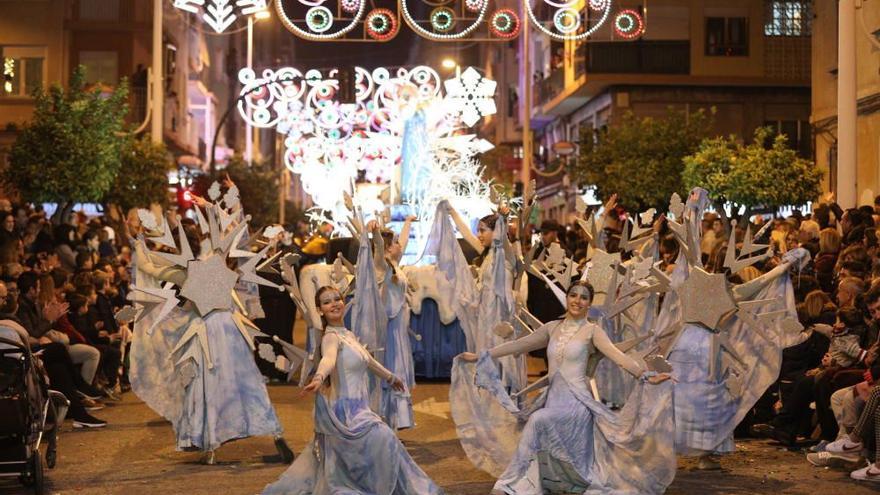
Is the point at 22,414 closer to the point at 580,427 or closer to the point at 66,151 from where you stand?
the point at 580,427

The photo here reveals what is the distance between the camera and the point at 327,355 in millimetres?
10141

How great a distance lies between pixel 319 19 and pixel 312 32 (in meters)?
0.30

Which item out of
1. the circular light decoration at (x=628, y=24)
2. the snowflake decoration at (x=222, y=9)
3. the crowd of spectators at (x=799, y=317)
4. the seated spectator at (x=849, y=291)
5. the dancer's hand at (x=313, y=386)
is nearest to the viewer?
the dancer's hand at (x=313, y=386)

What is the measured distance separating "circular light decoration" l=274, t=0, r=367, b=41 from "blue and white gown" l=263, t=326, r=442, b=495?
47.1 ft

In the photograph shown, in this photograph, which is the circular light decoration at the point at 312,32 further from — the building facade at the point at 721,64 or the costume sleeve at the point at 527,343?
the building facade at the point at 721,64

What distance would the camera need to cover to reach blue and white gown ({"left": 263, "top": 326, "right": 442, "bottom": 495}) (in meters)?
10.1

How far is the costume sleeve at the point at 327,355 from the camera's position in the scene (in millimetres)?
9930

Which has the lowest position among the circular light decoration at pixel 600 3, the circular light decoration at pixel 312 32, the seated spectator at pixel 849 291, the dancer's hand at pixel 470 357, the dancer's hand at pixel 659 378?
the dancer's hand at pixel 659 378

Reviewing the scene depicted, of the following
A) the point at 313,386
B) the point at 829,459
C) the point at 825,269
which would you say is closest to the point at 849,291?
the point at 829,459

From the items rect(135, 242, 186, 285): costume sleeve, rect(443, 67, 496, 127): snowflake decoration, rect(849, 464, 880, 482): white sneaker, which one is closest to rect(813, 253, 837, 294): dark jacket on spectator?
rect(849, 464, 880, 482): white sneaker

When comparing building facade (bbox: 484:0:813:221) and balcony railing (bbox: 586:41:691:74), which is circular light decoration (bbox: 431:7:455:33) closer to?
building facade (bbox: 484:0:813:221)

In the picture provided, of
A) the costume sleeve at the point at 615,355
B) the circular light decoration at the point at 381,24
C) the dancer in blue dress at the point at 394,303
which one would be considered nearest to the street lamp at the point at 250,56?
the circular light decoration at the point at 381,24

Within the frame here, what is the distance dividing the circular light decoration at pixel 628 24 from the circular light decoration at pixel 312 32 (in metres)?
4.59

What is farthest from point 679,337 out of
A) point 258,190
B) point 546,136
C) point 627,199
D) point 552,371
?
point 546,136
